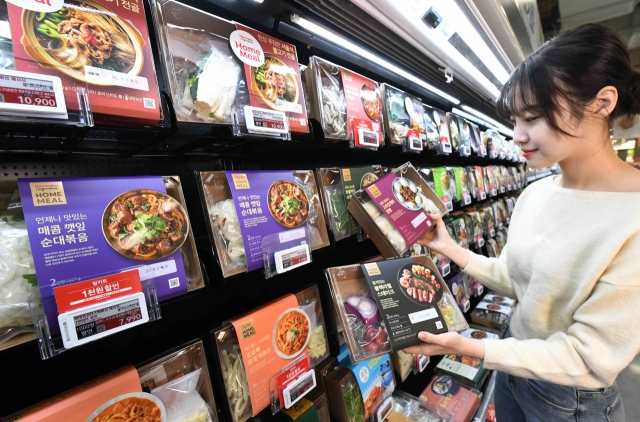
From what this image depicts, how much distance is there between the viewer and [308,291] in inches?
50.5

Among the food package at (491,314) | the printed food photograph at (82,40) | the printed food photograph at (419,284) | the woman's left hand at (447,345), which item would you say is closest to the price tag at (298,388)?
the woman's left hand at (447,345)

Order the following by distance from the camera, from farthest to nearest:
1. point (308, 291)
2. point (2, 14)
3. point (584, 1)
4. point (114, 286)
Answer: point (584, 1) < point (308, 291) < point (114, 286) < point (2, 14)

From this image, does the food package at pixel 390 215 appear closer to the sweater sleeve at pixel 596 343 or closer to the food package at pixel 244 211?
the food package at pixel 244 211

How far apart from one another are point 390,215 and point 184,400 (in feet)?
3.44

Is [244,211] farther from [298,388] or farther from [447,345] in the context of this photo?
[447,345]

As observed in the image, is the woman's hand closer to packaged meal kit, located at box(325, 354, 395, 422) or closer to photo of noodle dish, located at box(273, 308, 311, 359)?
packaged meal kit, located at box(325, 354, 395, 422)

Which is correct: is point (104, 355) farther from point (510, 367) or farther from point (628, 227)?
point (628, 227)

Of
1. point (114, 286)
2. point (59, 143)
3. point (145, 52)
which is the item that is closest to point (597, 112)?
point (145, 52)

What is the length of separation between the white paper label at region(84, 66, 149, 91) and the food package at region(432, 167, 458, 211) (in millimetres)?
1888

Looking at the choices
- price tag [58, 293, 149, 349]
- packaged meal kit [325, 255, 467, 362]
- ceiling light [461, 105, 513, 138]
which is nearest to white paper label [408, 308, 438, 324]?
packaged meal kit [325, 255, 467, 362]

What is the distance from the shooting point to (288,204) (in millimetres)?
1131

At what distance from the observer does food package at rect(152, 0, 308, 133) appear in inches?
33.4

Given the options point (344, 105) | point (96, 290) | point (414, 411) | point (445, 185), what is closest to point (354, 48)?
point (344, 105)

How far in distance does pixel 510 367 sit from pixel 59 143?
5.30 feet
